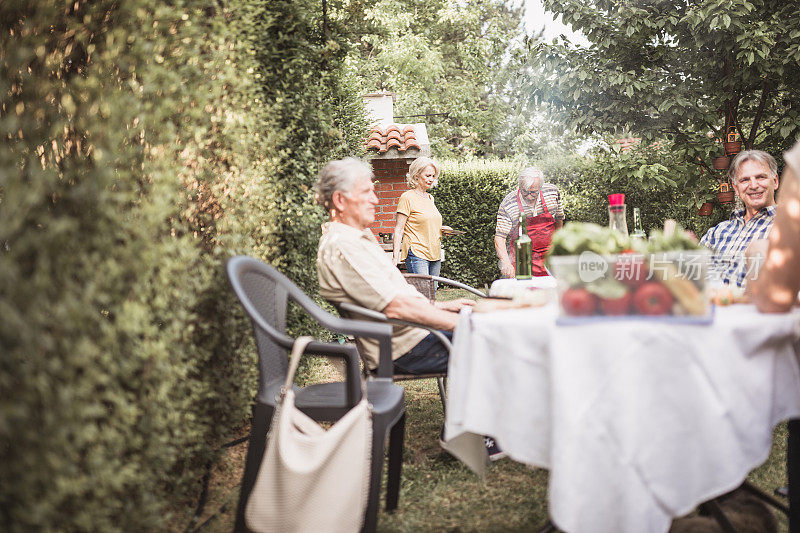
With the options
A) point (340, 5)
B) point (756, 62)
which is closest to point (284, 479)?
point (340, 5)

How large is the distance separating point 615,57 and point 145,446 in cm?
698

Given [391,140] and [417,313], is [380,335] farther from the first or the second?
[391,140]

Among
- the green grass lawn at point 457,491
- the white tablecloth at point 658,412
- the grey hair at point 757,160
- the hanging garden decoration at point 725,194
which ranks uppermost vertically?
the grey hair at point 757,160

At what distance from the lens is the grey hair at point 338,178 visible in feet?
9.86

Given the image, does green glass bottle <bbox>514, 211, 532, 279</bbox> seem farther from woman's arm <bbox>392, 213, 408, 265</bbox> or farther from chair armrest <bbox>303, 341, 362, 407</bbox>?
woman's arm <bbox>392, 213, 408, 265</bbox>

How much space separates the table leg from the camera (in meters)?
1.92

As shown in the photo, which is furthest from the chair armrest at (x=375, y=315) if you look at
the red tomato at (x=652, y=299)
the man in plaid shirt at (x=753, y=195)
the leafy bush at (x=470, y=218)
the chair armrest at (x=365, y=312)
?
the leafy bush at (x=470, y=218)

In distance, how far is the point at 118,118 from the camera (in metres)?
1.85

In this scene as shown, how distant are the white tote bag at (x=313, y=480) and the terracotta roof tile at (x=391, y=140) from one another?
7.51 meters

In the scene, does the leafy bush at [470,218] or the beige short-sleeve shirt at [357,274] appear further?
the leafy bush at [470,218]

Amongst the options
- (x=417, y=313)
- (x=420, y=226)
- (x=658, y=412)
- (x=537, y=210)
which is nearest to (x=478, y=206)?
(x=420, y=226)

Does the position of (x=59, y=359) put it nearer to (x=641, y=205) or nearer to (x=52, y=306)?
(x=52, y=306)

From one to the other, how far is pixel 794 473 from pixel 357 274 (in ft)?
5.93

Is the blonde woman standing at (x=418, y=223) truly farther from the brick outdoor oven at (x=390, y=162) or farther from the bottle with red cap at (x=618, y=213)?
the bottle with red cap at (x=618, y=213)
